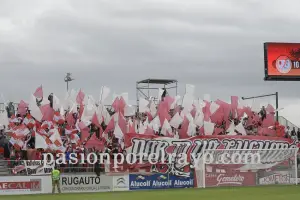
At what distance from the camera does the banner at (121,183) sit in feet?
124

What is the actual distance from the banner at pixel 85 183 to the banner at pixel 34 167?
1198 mm

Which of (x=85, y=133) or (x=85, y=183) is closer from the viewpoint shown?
(x=85, y=183)

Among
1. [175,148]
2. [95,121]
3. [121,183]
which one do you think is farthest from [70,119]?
[175,148]

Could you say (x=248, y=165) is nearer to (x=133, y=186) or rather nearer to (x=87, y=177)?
(x=133, y=186)

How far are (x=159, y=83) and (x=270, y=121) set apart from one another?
12.2 m

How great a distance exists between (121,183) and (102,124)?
14.2ft

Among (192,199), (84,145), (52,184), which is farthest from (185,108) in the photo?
(192,199)

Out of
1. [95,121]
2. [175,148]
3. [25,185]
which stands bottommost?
[25,185]

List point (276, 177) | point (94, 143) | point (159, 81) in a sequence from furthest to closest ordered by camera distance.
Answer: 1. point (159, 81)
2. point (276, 177)
3. point (94, 143)

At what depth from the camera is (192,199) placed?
28.2 m

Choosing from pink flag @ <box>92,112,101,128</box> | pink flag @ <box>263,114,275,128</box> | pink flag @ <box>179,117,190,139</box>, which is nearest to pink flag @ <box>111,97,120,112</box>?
pink flag @ <box>92,112,101,128</box>

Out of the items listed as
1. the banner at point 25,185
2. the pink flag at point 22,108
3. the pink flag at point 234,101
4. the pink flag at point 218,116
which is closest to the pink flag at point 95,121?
the pink flag at point 22,108

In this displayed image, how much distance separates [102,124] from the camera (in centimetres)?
4009

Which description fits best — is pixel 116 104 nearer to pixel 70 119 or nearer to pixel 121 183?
pixel 70 119
